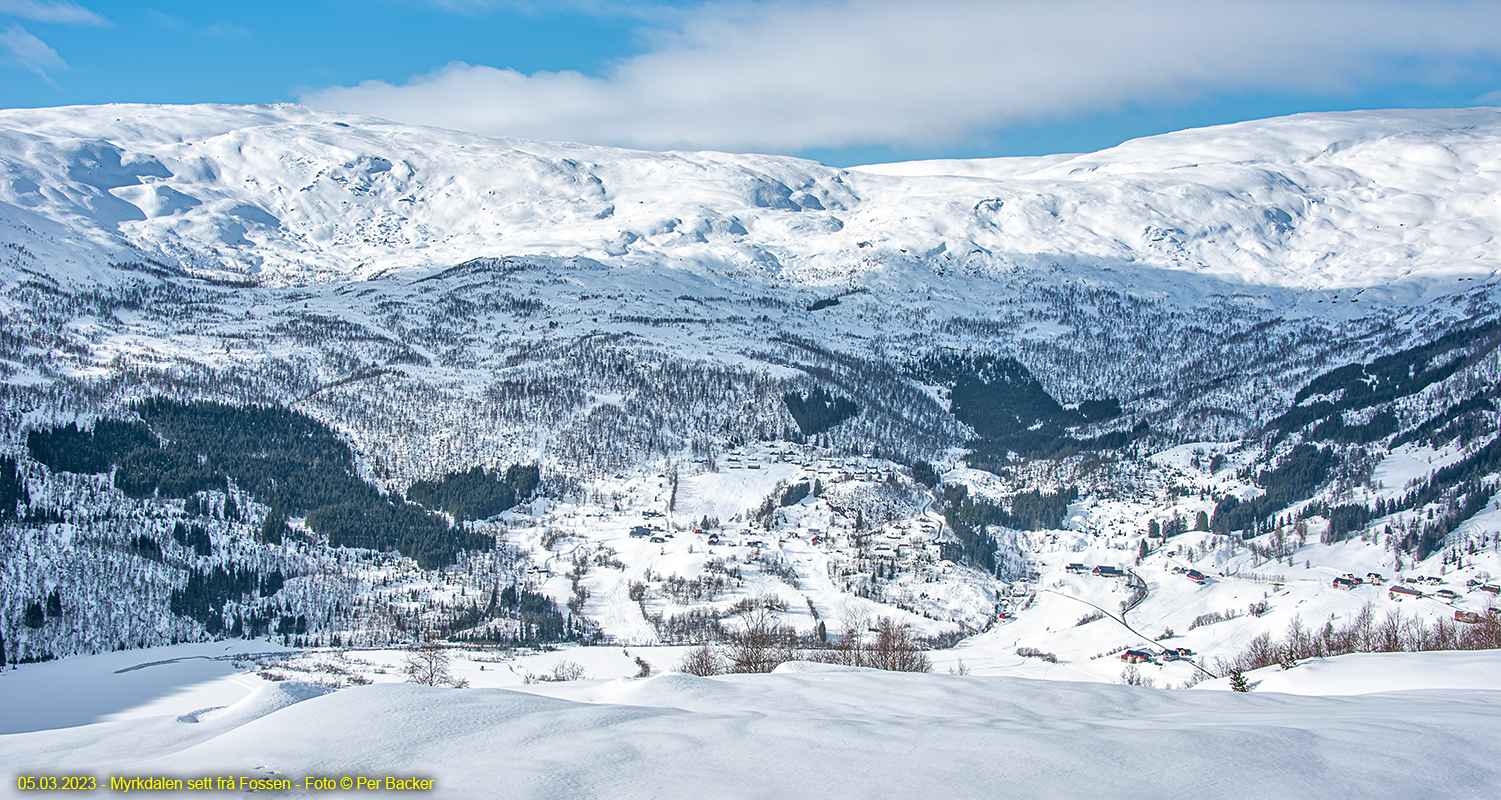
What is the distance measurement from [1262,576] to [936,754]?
7600 inches

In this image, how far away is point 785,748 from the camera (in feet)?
47.1

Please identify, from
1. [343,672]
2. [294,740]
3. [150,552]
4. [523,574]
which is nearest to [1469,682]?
[294,740]

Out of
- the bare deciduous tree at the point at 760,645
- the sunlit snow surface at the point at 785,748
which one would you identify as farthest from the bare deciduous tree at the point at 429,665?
the sunlit snow surface at the point at 785,748

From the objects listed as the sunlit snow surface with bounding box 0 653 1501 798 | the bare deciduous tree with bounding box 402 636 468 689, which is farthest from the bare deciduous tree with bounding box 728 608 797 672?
the bare deciduous tree with bounding box 402 636 468 689

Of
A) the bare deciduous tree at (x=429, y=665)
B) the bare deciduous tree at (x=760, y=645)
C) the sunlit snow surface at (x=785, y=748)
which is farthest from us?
the bare deciduous tree at (x=429, y=665)

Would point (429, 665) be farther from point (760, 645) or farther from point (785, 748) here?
point (785, 748)

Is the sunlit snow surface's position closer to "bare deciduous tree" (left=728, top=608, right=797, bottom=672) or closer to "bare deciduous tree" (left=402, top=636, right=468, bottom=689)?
"bare deciduous tree" (left=728, top=608, right=797, bottom=672)

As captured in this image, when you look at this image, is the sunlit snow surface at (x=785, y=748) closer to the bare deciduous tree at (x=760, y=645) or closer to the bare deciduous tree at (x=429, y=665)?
the bare deciduous tree at (x=760, y=645)

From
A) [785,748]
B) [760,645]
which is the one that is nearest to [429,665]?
[760,645]

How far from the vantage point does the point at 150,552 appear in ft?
563

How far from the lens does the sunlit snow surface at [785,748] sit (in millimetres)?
12703

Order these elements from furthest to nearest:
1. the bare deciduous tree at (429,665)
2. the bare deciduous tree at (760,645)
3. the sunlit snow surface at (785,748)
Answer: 1. the bare deciduous tree at (429,665)
2. the bare deciduous tree at (760,645)
3. the sunlit snow surface at (785,748)

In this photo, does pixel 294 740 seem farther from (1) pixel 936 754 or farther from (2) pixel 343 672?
(2) pixel 343 672

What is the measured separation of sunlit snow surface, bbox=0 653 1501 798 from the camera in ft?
41.7
